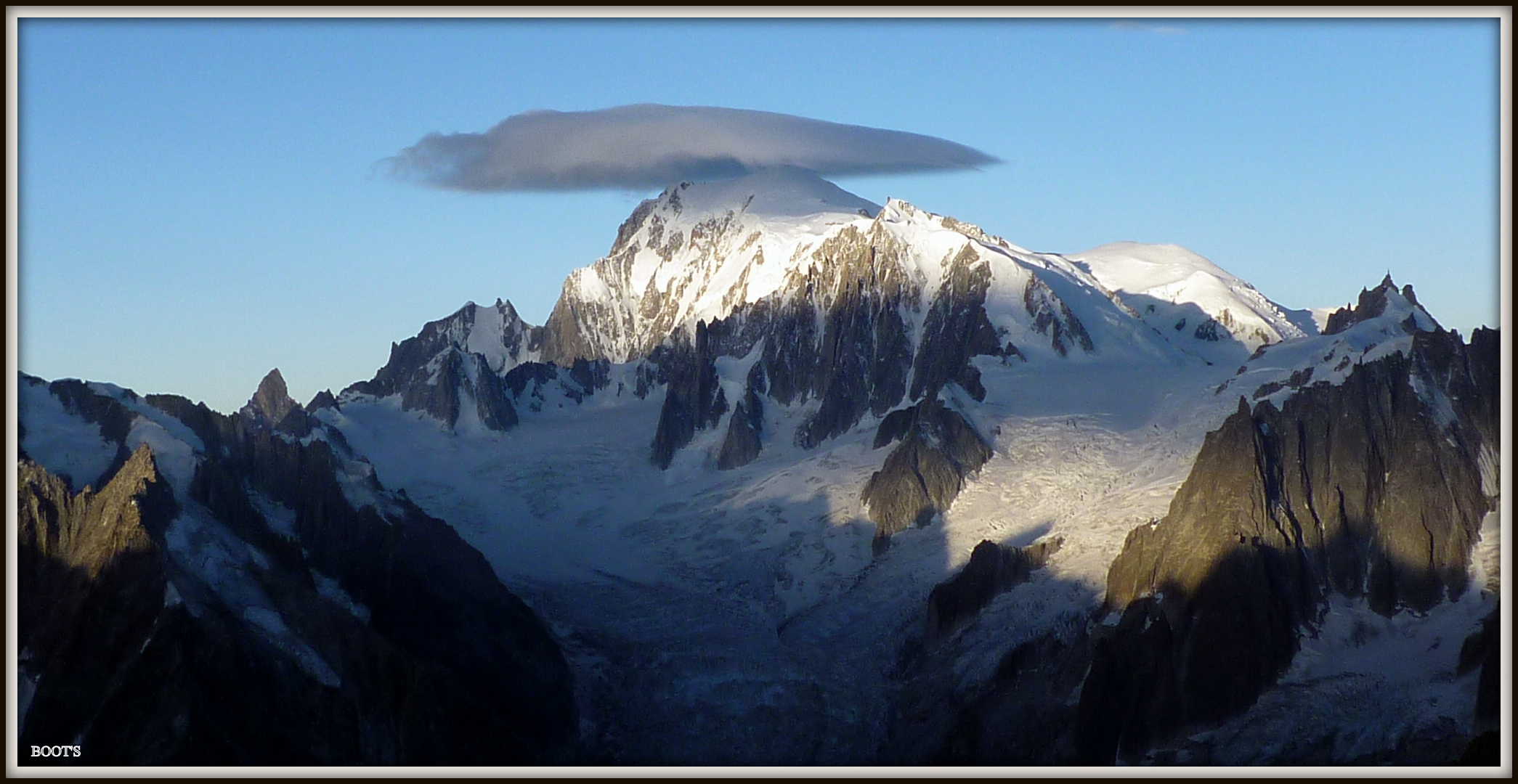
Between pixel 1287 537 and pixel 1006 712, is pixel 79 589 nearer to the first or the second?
pixel 1006 712

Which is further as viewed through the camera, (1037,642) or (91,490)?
(1037,642)

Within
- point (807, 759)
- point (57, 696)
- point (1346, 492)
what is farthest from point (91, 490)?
point (1346, 492)

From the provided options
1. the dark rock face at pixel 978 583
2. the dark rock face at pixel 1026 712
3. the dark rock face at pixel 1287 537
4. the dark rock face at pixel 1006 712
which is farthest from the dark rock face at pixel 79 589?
the dark rock face at pixel 978 583

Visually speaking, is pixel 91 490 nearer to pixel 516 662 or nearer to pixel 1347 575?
pixel 516 662

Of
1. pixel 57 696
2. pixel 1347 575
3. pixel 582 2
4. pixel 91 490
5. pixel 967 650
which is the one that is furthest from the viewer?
pixel 967 650

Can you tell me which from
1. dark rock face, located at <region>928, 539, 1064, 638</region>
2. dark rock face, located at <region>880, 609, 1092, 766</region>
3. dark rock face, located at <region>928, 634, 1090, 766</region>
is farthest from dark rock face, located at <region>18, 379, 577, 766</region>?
dark rock face, located at <region>928, 539, 1064, 638</region>

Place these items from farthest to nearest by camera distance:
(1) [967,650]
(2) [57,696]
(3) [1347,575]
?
(1) [967,650] < (3) [1347,575] < (2) [57,696]
